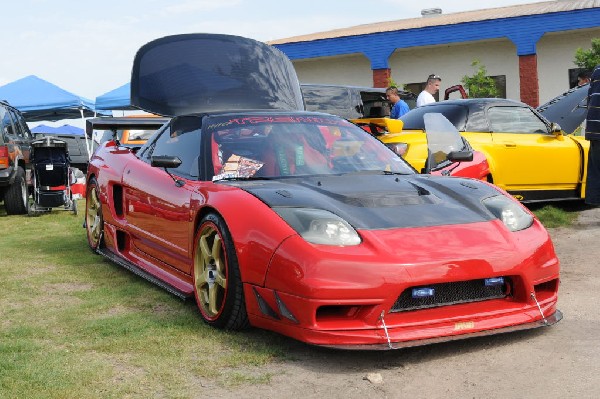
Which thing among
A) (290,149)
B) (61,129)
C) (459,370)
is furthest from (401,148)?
(61,129)

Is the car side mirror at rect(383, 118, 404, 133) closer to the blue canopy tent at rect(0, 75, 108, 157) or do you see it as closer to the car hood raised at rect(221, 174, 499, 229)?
the car hood raised at rect(221, 174, 499, 229)

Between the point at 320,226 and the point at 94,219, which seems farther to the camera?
the point at 94,219

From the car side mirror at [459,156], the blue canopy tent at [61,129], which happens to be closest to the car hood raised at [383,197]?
the car side mirror at [459,156]

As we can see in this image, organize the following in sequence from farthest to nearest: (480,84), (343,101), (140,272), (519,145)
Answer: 1. (480,84)
2. (343,101)
3. (519,145)
4. (140,272)

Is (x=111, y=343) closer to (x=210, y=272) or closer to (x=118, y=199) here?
(x=210, y=272)

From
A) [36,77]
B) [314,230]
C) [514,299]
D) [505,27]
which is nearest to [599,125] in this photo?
[514,299]

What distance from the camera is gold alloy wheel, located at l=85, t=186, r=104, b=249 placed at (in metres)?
7.48

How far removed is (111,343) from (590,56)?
20.4 m

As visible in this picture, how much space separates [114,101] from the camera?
22.0 meters

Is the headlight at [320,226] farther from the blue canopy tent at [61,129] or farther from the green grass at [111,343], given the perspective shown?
the blue canopy tent at [61,129]

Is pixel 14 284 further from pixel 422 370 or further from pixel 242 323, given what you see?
pixel 422 370

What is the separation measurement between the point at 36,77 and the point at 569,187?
17976 mm

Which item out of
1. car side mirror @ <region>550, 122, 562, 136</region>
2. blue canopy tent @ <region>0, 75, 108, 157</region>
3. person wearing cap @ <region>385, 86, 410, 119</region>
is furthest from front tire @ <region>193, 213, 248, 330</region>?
blue canopy tent @ <region>0, 75, 108, 157</region>

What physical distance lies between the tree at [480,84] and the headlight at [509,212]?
1982 cm
